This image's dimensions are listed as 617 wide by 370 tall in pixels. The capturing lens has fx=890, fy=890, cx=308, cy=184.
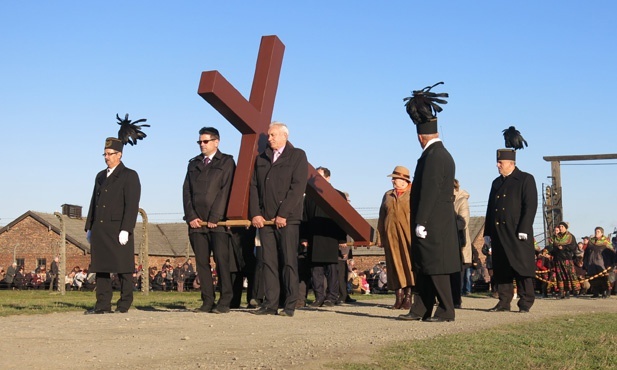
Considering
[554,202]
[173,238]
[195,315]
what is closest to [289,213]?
[195,315]

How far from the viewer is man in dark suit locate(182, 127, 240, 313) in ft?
34.5

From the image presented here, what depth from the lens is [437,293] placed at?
940 cm

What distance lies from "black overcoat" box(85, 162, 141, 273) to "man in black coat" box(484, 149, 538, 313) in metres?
4.82

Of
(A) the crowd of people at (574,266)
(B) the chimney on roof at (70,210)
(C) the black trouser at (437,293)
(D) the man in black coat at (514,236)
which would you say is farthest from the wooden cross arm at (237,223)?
(B) the chimney on roof at (70,210)

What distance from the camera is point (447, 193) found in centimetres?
947

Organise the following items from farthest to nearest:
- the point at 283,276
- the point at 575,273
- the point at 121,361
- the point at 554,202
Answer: the point at 554,202 < the point at 575,273 < the point at 283,276 < the point at 121,361

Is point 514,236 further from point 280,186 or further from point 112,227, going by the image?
point 112,227

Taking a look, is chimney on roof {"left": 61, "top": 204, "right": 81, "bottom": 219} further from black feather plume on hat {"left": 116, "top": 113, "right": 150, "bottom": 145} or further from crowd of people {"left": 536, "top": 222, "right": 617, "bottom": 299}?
black feather plume on hat {"left": 116, "top": 113, "right": 150, "bottom": 145}

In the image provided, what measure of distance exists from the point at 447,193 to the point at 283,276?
6.93ft

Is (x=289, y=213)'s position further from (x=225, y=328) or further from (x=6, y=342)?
(x=6, y=342)

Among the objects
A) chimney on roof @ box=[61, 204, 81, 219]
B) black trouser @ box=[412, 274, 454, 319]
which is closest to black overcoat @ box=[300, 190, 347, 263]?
black trouser @ box=[412, 274, 454, 319]

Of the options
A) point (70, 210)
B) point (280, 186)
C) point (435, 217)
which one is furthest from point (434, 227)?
point (70, 210)

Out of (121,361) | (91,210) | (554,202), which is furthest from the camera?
(554,202)

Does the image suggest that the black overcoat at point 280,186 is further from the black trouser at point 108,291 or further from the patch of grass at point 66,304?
the patch of grass at point 66,304
